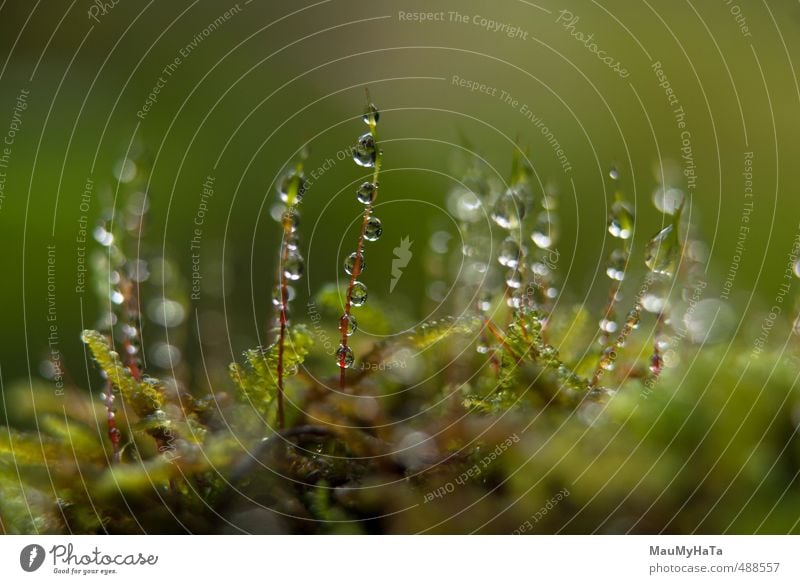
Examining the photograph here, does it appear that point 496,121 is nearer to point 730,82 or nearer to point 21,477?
point 730,82

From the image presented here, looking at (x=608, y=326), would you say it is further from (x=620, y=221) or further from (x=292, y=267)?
(x=292, y=267)

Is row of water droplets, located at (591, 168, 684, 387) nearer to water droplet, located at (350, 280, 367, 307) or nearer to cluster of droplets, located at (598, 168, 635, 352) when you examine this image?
cluster of droplets, located at (598, 168, 635, 352)

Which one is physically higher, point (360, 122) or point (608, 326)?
point (360, 122)

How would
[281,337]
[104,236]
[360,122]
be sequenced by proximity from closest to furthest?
[281,337] → [104,236] → [360,122]

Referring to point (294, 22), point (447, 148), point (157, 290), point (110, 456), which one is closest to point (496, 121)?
point (447, 148)

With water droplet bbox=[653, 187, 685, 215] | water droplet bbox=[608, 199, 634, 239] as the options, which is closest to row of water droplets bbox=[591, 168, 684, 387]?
water droplet bbox=[608, 199, 634, 239]

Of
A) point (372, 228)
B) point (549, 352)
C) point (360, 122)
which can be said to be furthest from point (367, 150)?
point (360, 122)
